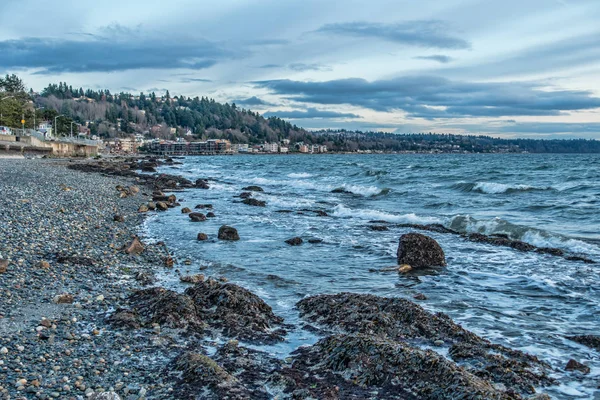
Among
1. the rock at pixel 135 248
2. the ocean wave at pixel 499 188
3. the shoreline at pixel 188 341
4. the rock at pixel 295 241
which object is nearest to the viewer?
the shoreline at pixel 188 341

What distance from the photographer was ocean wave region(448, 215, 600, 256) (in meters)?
14.2

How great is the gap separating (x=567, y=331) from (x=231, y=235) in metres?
9.43

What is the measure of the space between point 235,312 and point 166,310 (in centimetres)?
100

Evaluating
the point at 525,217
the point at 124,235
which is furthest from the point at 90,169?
the point at 525,217

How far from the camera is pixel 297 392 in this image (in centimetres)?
493

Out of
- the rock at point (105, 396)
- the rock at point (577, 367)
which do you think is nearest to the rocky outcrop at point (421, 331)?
the rock at point (577, 367)

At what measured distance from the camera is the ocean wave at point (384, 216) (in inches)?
782

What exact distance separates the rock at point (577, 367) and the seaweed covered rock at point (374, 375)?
1.48 metres

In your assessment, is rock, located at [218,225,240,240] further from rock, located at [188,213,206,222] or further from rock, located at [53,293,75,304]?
rock, located at [53,293,75,304]

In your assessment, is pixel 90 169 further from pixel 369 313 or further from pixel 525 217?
pixel 369 313

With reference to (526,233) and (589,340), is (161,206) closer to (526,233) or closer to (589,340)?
(526,233)

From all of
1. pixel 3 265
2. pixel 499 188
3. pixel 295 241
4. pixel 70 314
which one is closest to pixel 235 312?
pixel 70 314

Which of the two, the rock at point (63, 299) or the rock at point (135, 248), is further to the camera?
the rock at point (135, 248)

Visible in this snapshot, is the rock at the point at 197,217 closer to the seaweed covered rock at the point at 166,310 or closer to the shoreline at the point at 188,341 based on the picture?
the shoreline at the point at 188,341
